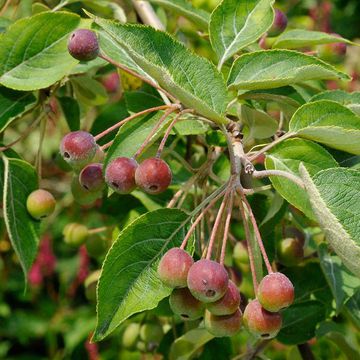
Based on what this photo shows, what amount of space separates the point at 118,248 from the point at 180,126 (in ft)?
1.01

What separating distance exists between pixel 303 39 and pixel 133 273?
645 millimetres

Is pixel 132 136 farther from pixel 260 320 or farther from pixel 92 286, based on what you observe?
pixel 92 286

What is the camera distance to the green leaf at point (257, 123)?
4.36 ft

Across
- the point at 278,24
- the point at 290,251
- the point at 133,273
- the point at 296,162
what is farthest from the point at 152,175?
the point at 278,24

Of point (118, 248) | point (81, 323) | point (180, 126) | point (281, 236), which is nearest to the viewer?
point (118, 248)

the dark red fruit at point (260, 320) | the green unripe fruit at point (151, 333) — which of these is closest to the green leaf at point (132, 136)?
the dark red fruit at point (260, 320)

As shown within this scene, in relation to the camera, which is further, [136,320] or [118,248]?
[136,320]

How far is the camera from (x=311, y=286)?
1.63 meters

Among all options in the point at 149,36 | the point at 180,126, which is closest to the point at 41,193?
the point at 180,126

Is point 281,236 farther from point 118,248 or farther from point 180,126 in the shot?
point 118,248

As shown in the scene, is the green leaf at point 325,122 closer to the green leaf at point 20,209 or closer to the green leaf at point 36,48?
the green leaf at point 36,48

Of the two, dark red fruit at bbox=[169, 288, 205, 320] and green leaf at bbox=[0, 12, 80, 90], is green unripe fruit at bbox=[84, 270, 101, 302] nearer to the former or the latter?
green leaf at bbox=[0, 12, 80, 90]

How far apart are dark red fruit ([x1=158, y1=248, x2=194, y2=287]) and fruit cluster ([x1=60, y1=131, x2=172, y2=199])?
0.11 m

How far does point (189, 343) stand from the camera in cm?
159
